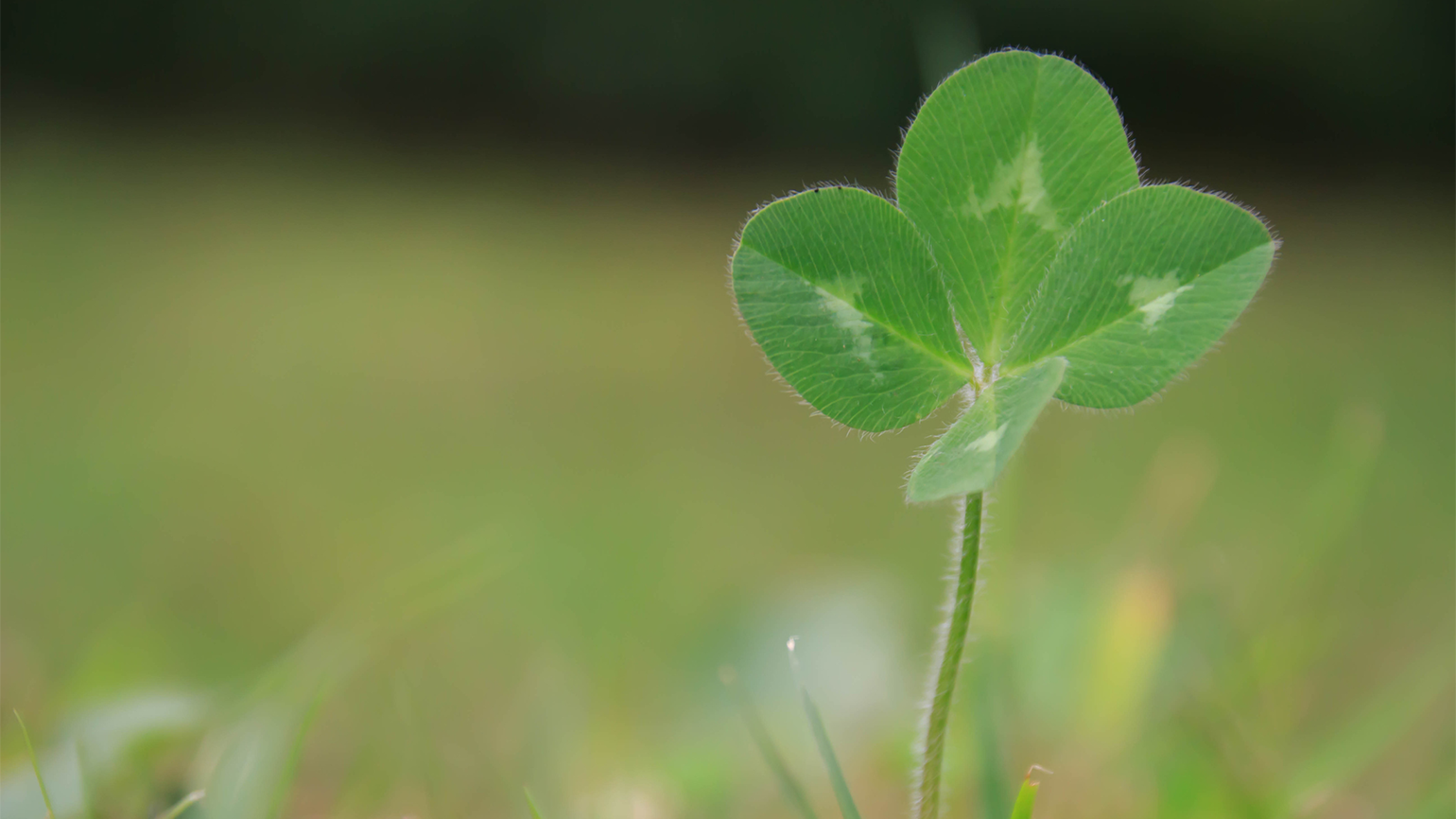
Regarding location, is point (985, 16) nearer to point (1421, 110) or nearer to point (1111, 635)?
point (1421, 110)

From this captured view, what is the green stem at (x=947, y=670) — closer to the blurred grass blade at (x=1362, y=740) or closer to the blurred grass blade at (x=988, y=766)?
the blurred grass blade at (x=988, y=766)

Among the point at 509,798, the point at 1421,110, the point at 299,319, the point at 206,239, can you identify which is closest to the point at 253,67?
the point at 206,239

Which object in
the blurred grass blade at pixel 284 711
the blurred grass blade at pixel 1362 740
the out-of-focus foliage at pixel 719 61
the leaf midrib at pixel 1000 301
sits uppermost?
the out-of-focus foliage at pixel 719 61

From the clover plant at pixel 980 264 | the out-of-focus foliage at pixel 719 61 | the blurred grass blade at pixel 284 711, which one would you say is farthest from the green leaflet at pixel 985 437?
the out-of-focus foliage at pixel 719 61

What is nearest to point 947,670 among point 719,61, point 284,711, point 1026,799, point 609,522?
point 1026,799

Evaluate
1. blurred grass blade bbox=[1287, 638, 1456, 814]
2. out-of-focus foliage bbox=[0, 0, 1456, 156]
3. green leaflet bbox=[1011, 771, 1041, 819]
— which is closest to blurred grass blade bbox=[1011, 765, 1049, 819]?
green leaflet bbox=[1011, 771, 1041, 819]

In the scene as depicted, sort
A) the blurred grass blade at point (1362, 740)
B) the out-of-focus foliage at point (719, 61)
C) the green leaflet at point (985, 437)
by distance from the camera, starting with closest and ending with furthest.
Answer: the green leaflet at point (985, 437)
the blurred grass blade at point (1362, 740)
the out-of-focus foliage at point (719, 61)

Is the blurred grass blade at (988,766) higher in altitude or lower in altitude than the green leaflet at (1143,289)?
lower

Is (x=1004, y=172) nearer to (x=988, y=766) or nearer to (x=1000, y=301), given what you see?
(x=1000, y=301)
